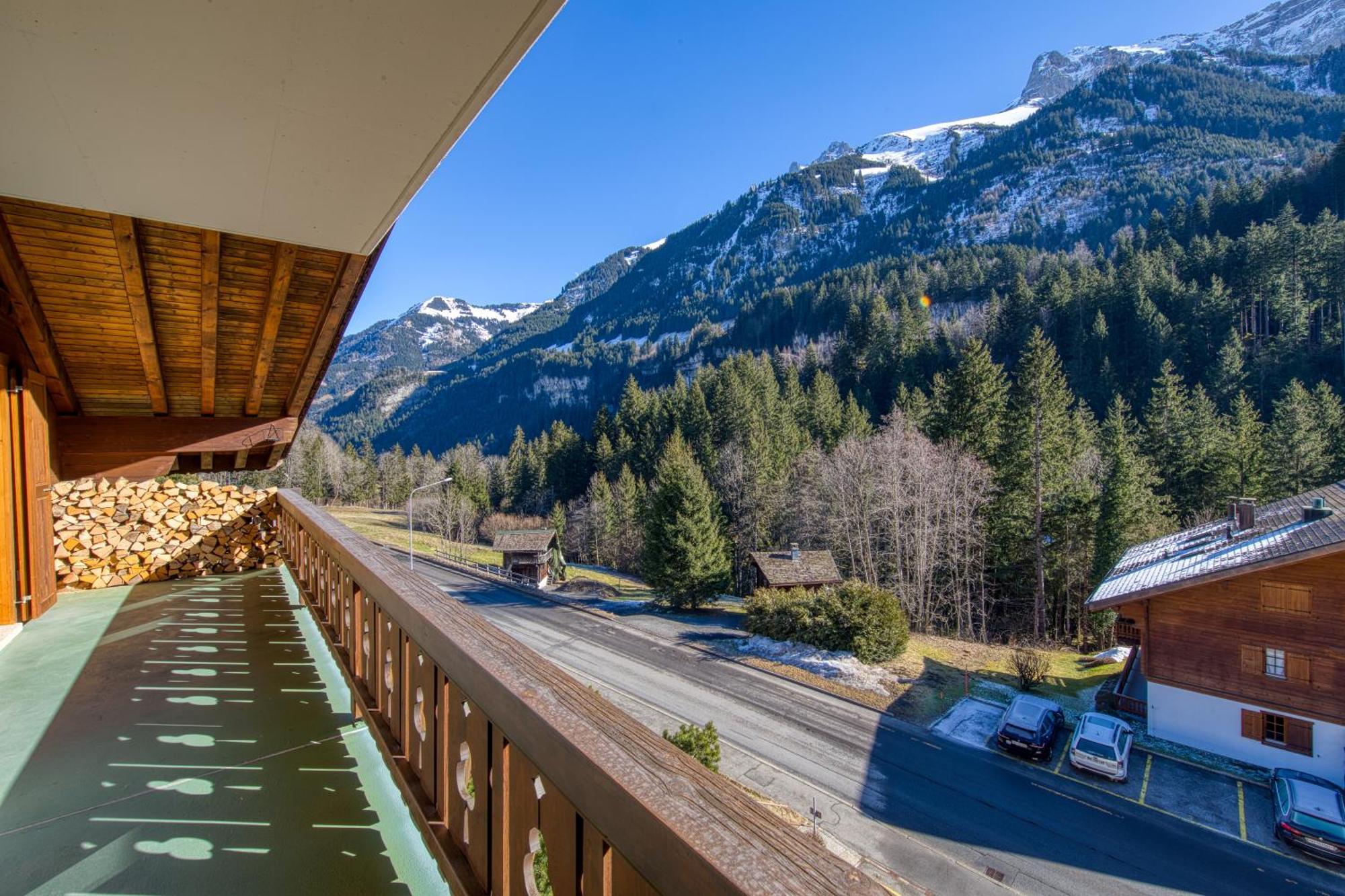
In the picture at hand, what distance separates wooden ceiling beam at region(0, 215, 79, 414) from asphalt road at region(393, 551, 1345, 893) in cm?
1055

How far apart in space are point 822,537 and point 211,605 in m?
24.2

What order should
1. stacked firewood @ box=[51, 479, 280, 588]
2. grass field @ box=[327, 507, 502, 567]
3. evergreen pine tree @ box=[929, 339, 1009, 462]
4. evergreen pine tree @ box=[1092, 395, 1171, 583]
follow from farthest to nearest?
grass field @ box=[327, 507, 502, 567], evergreen pine tree @ box=[929, 339, 1009, 462], evergreen pine tree @ box=[1092, 395, 1171, 583], stacked firewood @ box=[51, 479, 280, 588]

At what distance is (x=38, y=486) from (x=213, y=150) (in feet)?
13.9

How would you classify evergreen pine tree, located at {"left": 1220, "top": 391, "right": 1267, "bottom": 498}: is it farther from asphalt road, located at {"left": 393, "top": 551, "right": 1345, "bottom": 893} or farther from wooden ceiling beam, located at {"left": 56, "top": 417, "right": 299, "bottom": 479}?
wooden ceiling beam, located at {"left": 56, "top": 417, "right": 299, "bottom": 479}

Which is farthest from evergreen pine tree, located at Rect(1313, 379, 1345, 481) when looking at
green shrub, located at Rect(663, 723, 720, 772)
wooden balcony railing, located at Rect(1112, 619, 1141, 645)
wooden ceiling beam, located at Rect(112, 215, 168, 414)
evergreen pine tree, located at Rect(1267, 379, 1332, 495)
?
wooden ceiling beam, located at Rect(112, 215, 168, 414)

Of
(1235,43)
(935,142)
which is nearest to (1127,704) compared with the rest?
(935,142)

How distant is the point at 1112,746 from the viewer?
10.7 metres

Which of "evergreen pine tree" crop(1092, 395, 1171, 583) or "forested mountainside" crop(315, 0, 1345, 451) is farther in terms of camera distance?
"forested mountainside" crop(315, 0, 1345, 451)

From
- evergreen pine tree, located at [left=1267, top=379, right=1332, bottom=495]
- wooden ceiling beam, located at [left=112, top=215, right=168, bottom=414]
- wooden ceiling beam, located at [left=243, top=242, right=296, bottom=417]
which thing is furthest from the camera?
evergreen pine tree, located at [left=1267, top=379, right=1332, bottom=495]

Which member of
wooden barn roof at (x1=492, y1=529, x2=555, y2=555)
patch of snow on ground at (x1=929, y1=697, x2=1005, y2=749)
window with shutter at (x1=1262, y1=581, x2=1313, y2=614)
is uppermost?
window with shutter at (x1=1262, y1=581, x2=1313, y2=614)

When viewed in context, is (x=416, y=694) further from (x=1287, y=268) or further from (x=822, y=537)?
(x=1287, y=268)

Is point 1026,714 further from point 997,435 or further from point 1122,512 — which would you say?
point 997,435

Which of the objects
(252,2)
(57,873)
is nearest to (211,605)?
(57,873)

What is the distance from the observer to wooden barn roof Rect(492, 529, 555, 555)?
93.3 ft
